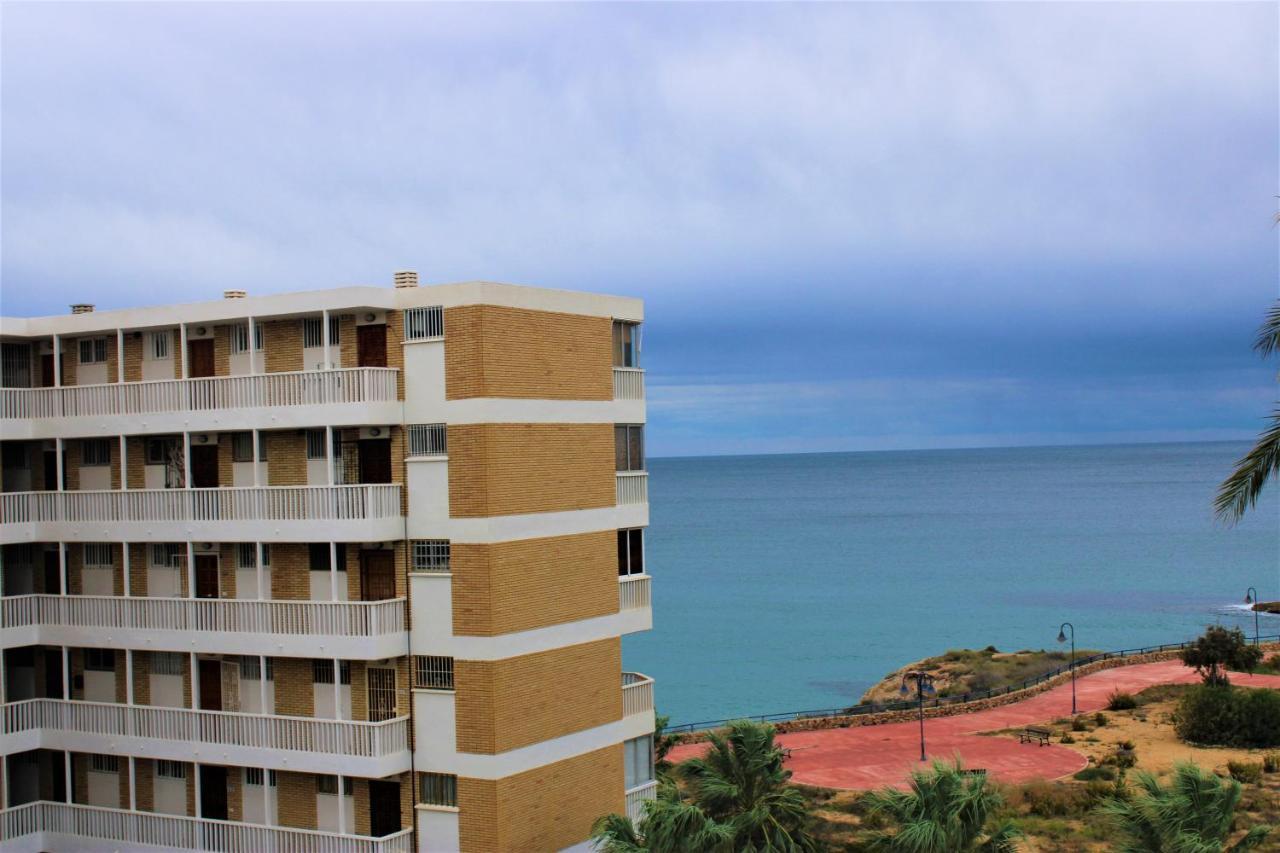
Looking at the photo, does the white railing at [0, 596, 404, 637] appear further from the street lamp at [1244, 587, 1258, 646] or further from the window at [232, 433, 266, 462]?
the street lamp at [1244, 587, 1258, 646]

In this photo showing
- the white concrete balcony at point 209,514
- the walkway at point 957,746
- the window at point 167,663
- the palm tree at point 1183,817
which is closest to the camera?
the palm tree at point 1183,817

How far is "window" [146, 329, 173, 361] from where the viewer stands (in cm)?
3198

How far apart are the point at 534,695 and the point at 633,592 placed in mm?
4109

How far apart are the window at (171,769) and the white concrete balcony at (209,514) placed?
17.1ft

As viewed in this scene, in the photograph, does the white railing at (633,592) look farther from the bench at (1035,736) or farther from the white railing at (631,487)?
the bench at (1035,736)

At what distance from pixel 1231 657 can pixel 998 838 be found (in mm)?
44809

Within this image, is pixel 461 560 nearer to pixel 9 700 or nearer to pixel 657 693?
pixel 9 700

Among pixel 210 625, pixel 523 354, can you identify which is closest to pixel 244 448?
pixel 210 625

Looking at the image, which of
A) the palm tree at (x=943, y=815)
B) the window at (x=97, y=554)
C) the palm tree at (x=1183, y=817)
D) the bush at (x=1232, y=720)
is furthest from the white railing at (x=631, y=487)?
the bush at (x=1232, y=720)

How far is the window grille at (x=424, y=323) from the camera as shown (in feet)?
93.5

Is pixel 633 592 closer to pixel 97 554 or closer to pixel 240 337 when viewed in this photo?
pixel 240 337

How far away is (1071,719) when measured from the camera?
57.4 metres

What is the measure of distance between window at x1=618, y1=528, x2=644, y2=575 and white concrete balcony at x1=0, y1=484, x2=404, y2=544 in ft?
18.5

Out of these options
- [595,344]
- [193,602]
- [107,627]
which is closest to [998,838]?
[595,344]
